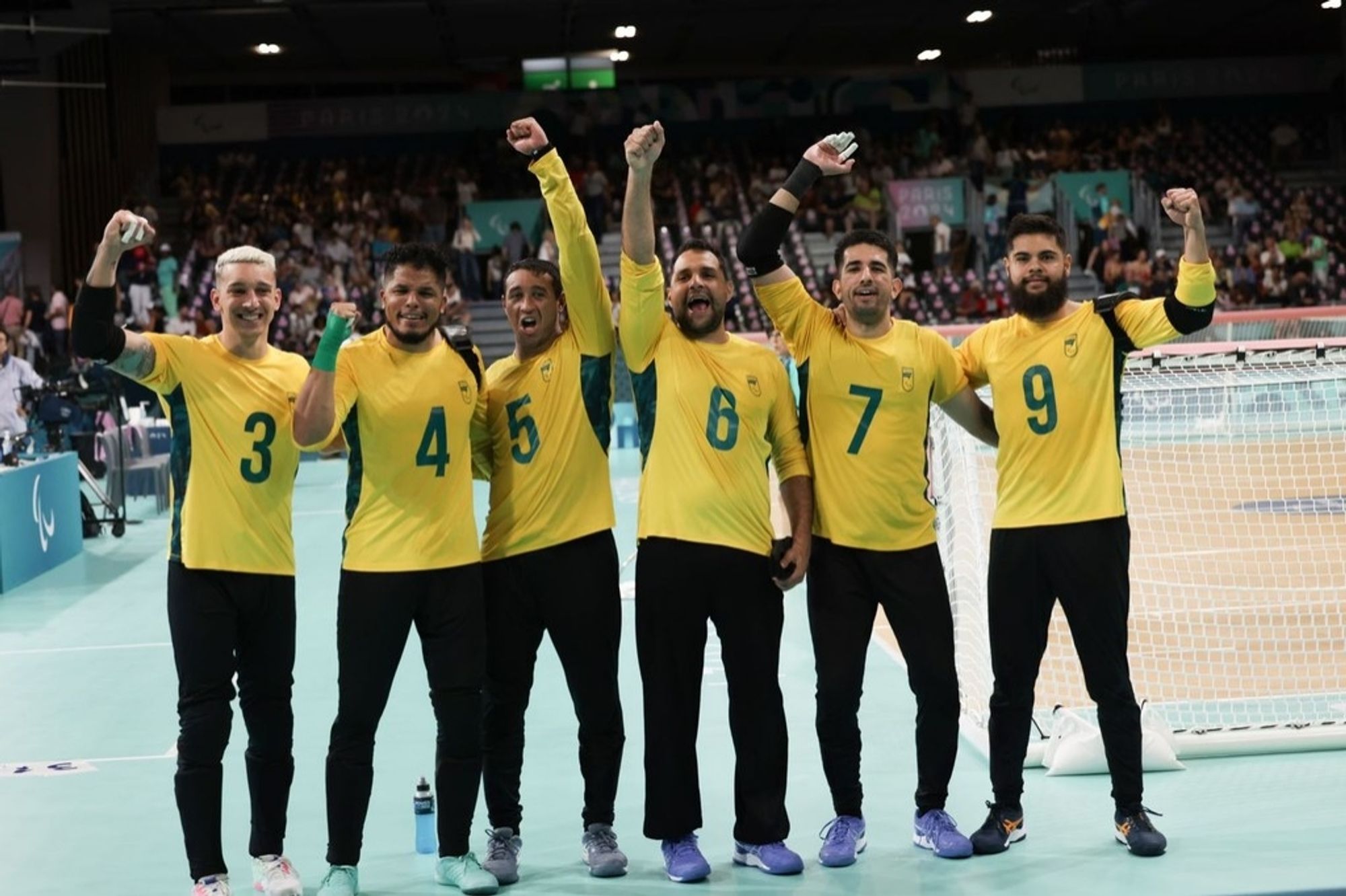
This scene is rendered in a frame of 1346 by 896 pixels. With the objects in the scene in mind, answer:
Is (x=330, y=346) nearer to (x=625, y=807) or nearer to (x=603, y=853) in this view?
(x=603, y=853)

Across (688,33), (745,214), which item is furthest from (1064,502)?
(688,33)

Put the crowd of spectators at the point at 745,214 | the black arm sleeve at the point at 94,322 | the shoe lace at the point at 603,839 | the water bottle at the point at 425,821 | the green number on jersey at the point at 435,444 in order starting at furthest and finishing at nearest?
1. the crowd of spectators at the point at 745,214
2. the water bottle at the point at 425,821
3. the shoe lace at the point at 603,839
4. the green number on jersey at the point at 435,444
5. the black arm sleeve at the point at 94,322

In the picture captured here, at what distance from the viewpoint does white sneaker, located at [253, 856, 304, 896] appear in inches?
208

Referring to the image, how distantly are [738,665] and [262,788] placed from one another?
5.52ft

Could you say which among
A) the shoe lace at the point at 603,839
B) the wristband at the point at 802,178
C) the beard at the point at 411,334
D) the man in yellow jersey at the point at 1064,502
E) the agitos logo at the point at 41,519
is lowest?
the shoe lace at the point at 603,839

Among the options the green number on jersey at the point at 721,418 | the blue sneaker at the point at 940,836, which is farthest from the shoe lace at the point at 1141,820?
the green number on jersey at the point at 721,418

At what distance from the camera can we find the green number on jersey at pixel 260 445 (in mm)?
5309

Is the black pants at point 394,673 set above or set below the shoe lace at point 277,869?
above

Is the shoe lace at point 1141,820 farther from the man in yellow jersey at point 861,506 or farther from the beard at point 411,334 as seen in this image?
the beard at point 411,334

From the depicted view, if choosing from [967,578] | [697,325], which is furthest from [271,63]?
[697,325]

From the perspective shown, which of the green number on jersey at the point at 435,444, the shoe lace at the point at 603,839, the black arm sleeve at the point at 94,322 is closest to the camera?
the black arm sleeve at the point at 94,322

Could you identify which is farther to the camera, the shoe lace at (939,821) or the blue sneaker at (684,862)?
the shoe lace at (939,821)

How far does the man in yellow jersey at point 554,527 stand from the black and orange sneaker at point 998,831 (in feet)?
4.22

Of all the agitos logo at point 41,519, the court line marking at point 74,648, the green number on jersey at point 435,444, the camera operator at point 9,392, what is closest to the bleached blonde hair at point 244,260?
the green number on jersey at point 435,444
